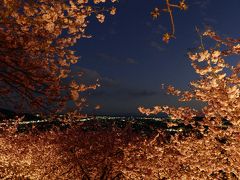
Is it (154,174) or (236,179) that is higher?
(154,174)

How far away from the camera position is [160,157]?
2683 cm

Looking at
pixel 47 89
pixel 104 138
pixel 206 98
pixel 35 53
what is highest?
pixel 104 138

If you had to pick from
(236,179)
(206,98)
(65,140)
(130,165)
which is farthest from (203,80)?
(65,140)

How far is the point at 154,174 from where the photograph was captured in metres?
25.0

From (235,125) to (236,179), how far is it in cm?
252

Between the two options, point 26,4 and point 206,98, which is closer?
point 26,4

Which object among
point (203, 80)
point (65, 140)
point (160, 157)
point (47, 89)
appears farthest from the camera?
point (65, 140)

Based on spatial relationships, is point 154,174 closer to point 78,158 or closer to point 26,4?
point 78,158

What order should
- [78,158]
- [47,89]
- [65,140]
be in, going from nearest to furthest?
1. [47,89]
2. [78,158]
3. [65,140]

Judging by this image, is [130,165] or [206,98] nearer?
[206,98]

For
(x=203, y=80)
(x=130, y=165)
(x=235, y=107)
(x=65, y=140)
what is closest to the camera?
(x=235, y=107)

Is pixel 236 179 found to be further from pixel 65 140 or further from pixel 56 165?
pixel 65 140

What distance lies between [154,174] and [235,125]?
971cm

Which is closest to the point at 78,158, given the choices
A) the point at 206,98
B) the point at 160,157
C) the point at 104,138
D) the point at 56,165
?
the point at 56,165
